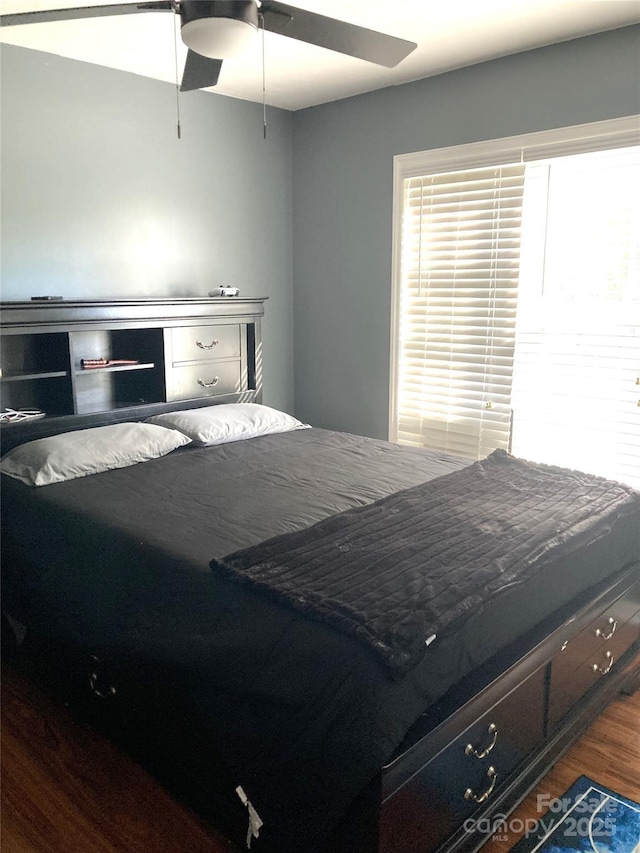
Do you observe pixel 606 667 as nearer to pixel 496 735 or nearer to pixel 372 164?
pixel 496 735

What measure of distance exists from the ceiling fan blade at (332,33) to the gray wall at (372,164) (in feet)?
4.05

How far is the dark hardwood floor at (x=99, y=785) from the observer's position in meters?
1.73

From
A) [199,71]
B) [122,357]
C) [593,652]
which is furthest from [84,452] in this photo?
[593,652]

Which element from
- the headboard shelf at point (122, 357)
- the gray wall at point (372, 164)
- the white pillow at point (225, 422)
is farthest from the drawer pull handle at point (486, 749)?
the gray wall at point (372, 164)

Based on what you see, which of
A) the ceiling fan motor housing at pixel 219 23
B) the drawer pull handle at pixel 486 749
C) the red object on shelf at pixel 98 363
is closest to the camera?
the drawer pull handle at pixel 486 749

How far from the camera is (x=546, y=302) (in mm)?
3332

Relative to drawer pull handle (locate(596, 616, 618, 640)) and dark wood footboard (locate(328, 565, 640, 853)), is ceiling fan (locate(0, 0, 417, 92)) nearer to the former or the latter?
dark wood footboard (locate(328, 565, 640, 853))

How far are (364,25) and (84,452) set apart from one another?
2.10 meters

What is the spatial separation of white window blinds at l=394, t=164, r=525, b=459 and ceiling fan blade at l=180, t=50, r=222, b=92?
63.0 inches

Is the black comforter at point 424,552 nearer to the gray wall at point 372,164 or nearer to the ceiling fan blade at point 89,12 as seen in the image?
the ceiling fan blade at point 89,12

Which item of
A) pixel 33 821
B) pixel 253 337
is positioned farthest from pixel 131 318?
pixel 33 821

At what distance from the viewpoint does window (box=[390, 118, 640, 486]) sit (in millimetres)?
3051

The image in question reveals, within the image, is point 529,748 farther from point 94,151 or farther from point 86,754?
point 94,151

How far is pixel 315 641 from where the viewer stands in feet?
4.70
